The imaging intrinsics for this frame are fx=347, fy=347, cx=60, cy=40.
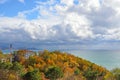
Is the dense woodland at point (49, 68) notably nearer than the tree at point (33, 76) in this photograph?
No

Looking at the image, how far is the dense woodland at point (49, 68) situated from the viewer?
240 ft

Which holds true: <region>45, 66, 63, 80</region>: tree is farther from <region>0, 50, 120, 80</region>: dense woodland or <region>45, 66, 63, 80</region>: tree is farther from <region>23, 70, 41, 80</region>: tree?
<region>23, 70, 41, 80</region>: tree

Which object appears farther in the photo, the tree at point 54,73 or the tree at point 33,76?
the tree at point 54,73

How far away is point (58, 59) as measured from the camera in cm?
11244

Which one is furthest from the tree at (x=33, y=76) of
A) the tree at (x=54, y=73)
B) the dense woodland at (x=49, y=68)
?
the tree at (x=54, y=73)

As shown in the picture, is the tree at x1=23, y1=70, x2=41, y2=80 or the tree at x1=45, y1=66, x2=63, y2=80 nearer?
the tree at x1=23, y1=70, x2=41, y2=80

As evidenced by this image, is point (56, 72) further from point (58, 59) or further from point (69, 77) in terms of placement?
point (58, 59)

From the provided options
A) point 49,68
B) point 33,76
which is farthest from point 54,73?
point 33,76

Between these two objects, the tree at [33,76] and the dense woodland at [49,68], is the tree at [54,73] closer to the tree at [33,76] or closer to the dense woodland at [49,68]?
the dense woodland at [49,68]

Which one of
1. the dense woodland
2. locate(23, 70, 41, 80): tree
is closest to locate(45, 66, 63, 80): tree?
the dense woodland

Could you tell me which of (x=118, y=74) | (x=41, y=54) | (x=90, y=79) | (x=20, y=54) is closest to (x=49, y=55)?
(x=41, y=54)

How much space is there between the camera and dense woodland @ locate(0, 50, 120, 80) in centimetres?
7300

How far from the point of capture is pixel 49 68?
78188mm

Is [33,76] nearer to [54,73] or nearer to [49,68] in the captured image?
[54,73]
